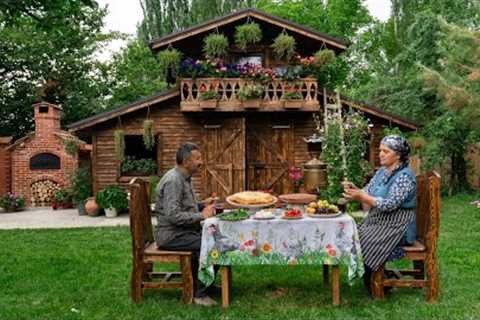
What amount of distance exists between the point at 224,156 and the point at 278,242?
878cm

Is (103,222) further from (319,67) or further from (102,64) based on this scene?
(102,64)

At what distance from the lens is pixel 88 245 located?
877cm

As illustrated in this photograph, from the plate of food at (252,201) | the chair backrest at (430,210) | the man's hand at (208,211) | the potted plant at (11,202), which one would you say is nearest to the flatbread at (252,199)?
the plate of food at (252,201)

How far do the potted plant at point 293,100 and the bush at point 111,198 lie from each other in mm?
4807

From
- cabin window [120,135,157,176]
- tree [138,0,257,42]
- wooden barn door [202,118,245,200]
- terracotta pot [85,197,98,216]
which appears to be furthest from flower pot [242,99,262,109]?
tree [138,0,257,42]

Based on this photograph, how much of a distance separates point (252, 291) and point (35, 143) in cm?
1282

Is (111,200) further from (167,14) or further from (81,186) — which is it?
(167,14)

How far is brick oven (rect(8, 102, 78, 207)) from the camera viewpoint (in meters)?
16.3

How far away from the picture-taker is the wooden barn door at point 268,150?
13.8m

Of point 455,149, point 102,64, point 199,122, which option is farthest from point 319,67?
point 102,64

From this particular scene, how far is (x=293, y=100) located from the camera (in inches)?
503

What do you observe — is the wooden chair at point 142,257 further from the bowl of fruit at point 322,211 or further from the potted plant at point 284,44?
the potted plant at point 284,44

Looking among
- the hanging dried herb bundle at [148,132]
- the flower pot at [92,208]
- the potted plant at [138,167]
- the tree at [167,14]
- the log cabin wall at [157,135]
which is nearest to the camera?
the hanging dried herb bundle at [148,132]

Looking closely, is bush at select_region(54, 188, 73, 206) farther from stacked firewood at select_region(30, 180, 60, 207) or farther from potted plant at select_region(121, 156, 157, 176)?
potted plant at select_region(121, 156, 157, 176)
